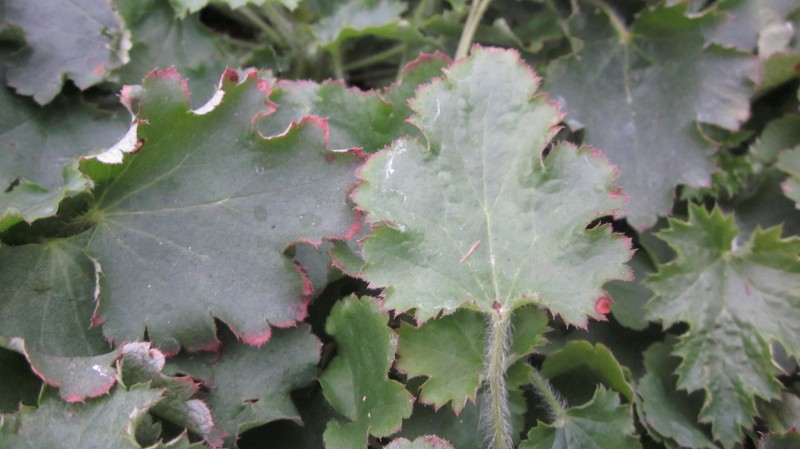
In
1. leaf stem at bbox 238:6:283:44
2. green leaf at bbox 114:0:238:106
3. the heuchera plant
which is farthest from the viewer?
leaf stem at bbox 238:6:283:44

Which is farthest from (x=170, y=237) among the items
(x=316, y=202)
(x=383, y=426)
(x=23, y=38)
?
(x=23, y=38)

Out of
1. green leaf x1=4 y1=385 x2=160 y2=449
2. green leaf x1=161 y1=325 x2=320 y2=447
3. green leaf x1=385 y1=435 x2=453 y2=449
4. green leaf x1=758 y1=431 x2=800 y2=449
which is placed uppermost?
green leaf x1=4 y1=385 x2=160 y2=449

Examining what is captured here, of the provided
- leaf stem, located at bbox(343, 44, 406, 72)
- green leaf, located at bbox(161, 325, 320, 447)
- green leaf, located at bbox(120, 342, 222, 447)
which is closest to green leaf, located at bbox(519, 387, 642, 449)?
green leaf, located at bbox(161, 325, 320, 447)

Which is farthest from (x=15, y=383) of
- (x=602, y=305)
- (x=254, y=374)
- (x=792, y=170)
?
(x=792, y=170)

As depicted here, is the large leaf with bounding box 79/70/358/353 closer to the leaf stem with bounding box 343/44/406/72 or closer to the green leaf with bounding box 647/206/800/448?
the leaf stem with bounding box 343/44/406/72

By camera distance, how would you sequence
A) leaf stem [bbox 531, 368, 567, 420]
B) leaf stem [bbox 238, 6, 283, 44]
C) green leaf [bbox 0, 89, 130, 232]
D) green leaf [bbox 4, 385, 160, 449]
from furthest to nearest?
leaf stem [bbox 238, 6, 283, 44], green leaf [bbox 0, 89, 130, 232], leaf stem [bbox 531, 368, 567, 420], green leaf [bbox 4, 385, 160, 449]

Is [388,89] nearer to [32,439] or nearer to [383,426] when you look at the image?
[383,426]

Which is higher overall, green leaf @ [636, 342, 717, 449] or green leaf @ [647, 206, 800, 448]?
green leaf @ [647, 206, 800, 448]

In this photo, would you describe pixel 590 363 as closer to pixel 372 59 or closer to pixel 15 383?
pixel 372 59

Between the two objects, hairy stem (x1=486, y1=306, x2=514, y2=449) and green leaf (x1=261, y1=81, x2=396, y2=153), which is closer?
hairy stem (x1=486, y1=306, x2=514, y2=449)
